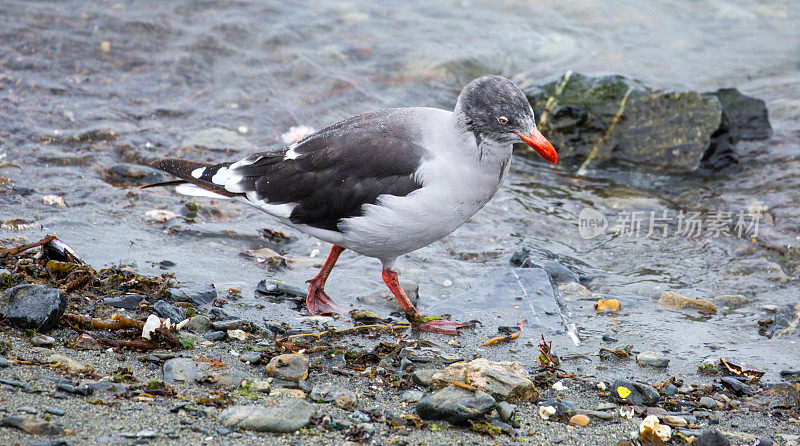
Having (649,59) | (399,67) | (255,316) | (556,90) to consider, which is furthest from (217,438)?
(649,59)

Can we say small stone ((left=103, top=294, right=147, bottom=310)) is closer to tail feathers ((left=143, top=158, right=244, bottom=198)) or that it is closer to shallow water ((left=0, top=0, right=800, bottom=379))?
shallow water ((left=0, top=0, right=800, bottom=379))

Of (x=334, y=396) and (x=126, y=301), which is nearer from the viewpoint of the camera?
(x=334, y=396)

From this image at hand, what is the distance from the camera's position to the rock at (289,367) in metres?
4.30

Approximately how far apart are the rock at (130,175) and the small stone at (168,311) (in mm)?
3140

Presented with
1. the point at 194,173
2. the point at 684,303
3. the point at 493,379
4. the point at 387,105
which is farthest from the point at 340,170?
the point at 387,105

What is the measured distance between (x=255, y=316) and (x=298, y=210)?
0.81 m

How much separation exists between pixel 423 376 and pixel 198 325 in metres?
1.53

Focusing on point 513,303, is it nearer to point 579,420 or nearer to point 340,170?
point 340,170

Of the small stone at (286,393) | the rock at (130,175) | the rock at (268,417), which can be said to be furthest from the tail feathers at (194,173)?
the rock at (268,417)

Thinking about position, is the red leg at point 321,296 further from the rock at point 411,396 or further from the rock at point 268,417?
the rock at point 268,417

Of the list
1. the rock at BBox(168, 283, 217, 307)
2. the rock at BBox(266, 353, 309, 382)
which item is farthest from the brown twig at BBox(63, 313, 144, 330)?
the rock at BBox(266, 353, 309, 382)

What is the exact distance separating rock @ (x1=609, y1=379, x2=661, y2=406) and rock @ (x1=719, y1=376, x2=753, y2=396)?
0.59 meters

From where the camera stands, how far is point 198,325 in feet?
16.0

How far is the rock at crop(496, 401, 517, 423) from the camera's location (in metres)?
3.94
